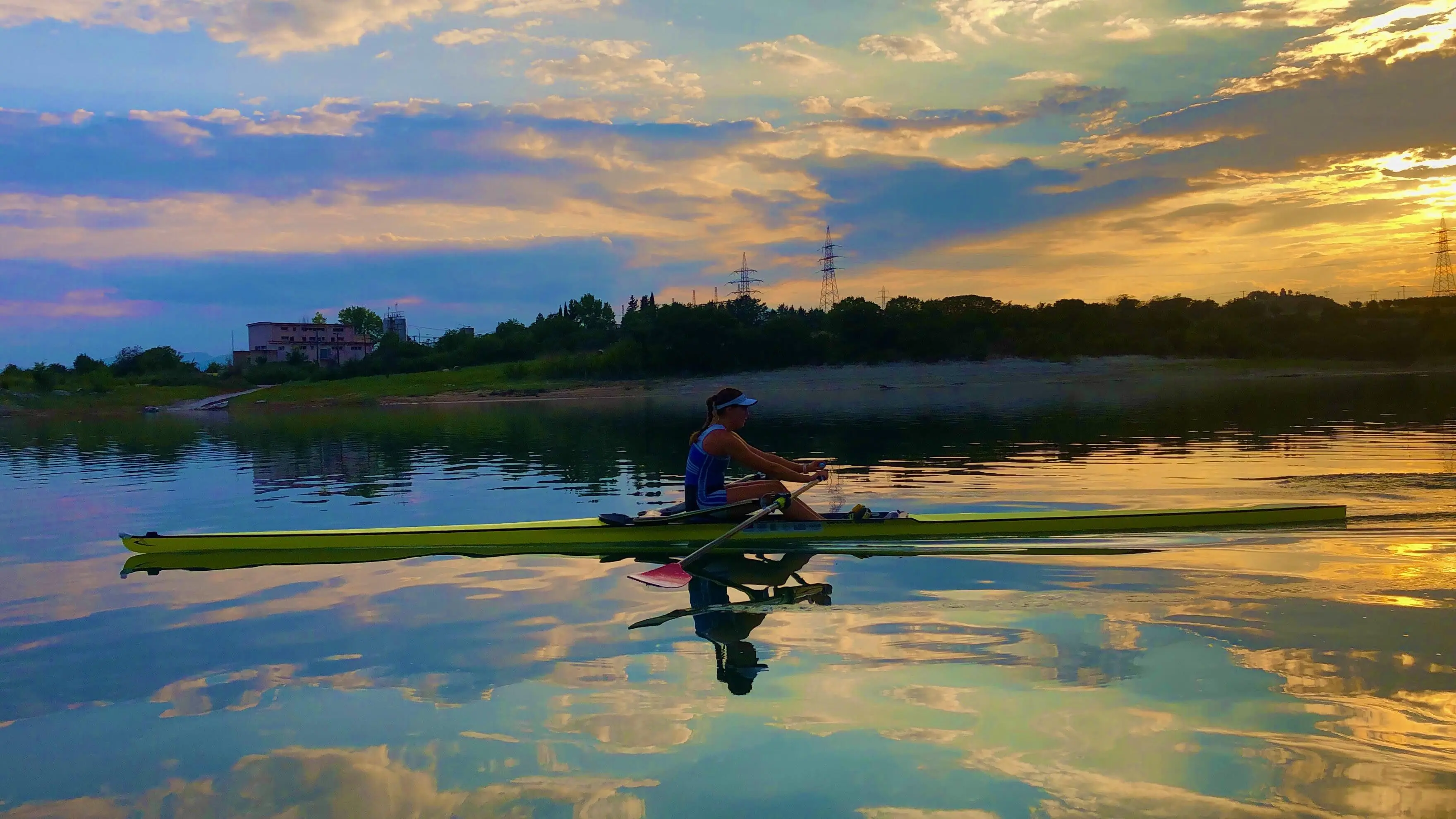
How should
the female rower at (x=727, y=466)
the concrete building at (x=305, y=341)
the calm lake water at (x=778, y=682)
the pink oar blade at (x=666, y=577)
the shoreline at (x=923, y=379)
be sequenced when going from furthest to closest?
the concrete building at (x=305, y=341)
the shoreline at (x=923, y=379)
the female rower at (x=727, y=466)
the pink oar blade at (x=666, y=577)
the calm lake water at (x=778, y=682)

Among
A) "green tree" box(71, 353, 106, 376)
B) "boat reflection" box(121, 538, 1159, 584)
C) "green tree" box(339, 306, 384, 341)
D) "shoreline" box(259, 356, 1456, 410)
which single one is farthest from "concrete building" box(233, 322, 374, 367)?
"boat reflection" box(121, 538, 1159, 584)

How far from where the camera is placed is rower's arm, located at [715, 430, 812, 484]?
11078 millimetres

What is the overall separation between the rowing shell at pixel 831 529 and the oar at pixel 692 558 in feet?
1.16

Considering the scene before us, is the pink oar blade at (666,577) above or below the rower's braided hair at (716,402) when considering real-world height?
below

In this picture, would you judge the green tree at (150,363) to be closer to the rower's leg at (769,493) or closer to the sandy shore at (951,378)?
the sandy shore at (951,378)

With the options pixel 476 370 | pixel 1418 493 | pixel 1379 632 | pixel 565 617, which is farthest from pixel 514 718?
pixel 476 370

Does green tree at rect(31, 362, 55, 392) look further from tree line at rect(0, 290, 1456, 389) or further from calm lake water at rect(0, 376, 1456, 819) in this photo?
calm lake water at rect(0, 376, 1456, 819)

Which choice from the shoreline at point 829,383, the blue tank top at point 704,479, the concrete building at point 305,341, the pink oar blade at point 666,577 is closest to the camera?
the pink oar blade at point 666,577

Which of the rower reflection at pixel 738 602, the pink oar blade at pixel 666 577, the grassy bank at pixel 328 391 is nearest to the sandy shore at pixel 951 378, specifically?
the grassy bank at pixel 328 391

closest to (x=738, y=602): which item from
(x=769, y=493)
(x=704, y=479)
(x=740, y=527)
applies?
(x=740, y=527)

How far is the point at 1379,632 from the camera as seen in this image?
280 inches

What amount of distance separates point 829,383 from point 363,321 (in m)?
105

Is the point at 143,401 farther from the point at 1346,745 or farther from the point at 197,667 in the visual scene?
the point at 1346,745

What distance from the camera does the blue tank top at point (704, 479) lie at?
37.8 ft
